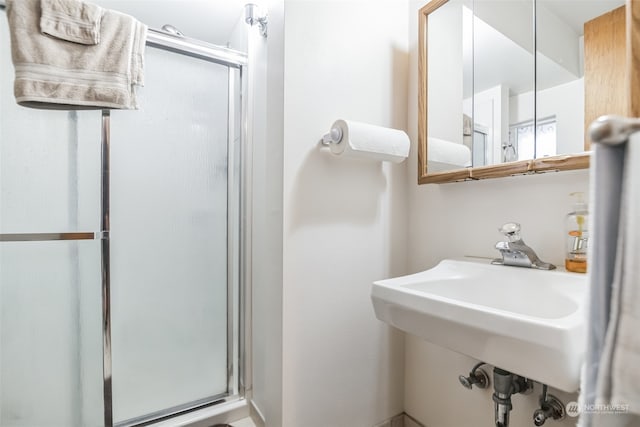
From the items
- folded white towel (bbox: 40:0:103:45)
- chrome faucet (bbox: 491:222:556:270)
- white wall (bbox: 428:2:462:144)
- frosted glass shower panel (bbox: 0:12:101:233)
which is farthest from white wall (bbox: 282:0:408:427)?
frosted glass shower panel (bbox: 0:12:101:233)

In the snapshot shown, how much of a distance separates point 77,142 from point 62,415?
1.02m

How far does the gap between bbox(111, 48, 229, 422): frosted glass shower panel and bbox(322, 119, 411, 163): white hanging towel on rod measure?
0.66 meters

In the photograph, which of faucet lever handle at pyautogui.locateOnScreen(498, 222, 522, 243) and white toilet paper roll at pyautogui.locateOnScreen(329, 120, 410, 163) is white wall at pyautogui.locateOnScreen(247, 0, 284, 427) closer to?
white toilet paper roll at pyautogui.locateOnScreen(329, 120, 410, 163)

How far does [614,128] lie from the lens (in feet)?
1.18

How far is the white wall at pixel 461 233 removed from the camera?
87 cm

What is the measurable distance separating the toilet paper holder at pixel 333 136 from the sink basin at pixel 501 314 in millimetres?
485

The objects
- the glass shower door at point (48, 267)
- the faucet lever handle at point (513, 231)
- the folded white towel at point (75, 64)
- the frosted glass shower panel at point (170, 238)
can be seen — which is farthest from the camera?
the frosted glass shower panel at point (170, 238)

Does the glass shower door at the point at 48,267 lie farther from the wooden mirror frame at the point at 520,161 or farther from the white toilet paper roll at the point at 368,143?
the wooden mirror frame at the point at 520,161

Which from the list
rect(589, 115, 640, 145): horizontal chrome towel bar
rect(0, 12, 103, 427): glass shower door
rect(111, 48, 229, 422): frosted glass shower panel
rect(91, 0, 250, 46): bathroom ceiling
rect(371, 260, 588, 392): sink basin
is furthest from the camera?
rect(91, 0, 250, 46): bathroom ceiling

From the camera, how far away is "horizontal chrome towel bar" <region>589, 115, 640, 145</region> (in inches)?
14.2

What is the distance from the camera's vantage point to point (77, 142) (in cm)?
110

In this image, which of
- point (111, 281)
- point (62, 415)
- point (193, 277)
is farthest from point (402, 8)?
point (62, 415)

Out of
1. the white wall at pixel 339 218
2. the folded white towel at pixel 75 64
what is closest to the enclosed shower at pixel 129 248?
the folded white towel at pixel 75 64

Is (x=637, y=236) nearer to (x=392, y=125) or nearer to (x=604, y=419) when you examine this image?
(x=604, y=419)
